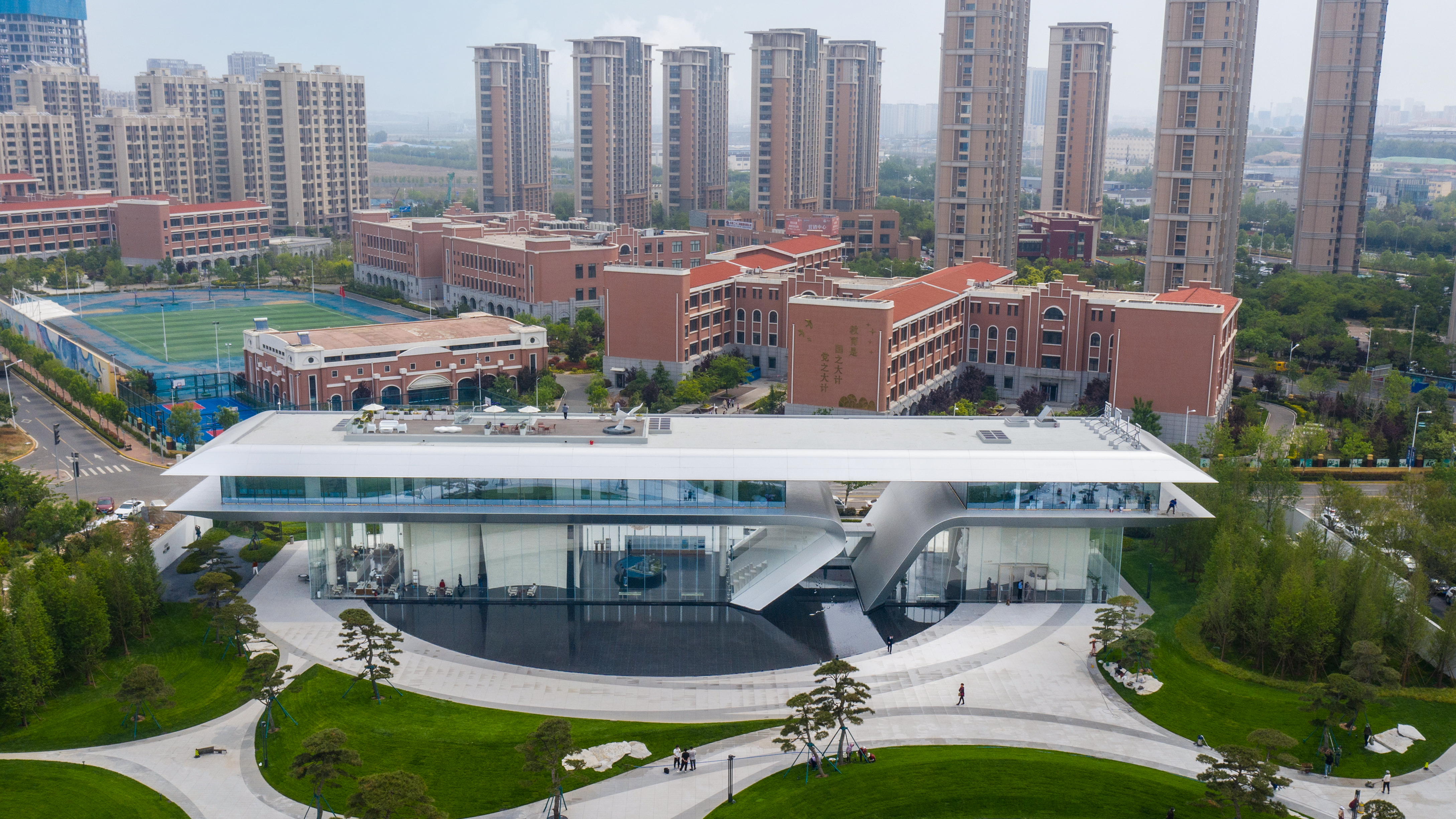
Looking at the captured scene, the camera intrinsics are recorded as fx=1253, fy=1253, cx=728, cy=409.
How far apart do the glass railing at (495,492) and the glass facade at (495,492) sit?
1cm

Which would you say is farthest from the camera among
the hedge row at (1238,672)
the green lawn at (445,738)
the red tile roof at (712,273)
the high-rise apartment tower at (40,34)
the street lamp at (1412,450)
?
the high-rise apartment tower at (40,34)

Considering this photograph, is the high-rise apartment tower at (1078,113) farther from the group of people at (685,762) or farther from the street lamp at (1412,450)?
the group of people at (685,762)

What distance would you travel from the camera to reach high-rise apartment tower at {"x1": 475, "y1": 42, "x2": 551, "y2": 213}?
4382 inches

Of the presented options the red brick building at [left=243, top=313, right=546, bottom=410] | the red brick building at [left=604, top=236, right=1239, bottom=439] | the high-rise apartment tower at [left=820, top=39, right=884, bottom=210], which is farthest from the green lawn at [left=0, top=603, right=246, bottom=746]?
the high-rise apartment tower at [left=820, top=39, right=884, bottom=210]

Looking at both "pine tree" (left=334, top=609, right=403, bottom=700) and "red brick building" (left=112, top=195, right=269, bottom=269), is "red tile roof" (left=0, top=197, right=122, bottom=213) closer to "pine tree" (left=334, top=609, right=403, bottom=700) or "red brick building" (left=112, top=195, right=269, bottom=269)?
"red brick building" (left=112, top=195, right=269, bottom=269)

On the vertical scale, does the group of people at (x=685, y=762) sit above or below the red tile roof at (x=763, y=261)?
below

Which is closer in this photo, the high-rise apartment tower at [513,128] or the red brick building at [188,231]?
the red brick building at [188,231]

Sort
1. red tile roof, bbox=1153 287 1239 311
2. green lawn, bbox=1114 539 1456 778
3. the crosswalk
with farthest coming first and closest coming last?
red tile roof, bbox=1153 287 1239 311 → the crosswalk → green lawn, bbox=1114 539 1456 778

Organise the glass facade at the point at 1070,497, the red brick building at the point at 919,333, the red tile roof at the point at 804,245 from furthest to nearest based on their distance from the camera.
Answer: the red tile roof at the point at 804,245 < the red brick building at the point at 919,333 < the glass facade at the point at 1070,497

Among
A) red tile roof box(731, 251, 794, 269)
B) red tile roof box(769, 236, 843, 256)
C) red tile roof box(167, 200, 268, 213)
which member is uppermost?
red tile roof box(167, 200, 268, 213)

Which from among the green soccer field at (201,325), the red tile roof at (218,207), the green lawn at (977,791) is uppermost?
the red tile roof at (218,207)

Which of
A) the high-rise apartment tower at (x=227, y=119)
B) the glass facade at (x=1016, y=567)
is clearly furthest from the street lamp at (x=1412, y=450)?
the high-rise apartment tower at (x=227, y=119)

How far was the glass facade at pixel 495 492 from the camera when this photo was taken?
29297 mm

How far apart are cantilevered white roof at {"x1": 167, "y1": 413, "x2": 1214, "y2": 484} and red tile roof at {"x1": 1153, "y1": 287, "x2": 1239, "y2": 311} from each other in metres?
21.5
